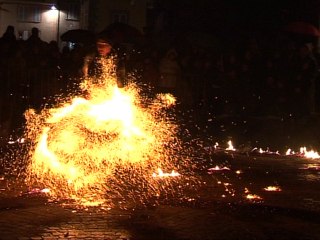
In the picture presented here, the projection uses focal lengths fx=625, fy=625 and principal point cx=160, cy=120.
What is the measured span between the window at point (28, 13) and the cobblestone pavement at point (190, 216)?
32.7m

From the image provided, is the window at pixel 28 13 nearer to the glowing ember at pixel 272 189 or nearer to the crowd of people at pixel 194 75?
the crowd of people at pixel 194 75

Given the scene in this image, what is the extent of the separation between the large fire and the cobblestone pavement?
2.22ft

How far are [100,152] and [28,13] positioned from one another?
3159cm

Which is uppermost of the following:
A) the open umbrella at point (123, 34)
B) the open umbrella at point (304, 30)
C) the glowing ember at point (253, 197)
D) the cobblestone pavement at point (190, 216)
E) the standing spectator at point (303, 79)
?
the open umbrella at point (304, 30)

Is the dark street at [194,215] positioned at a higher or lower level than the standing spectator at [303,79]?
lower

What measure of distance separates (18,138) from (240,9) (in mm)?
12694

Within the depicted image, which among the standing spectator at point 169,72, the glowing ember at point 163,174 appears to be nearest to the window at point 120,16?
the standing spectator at point 169,72

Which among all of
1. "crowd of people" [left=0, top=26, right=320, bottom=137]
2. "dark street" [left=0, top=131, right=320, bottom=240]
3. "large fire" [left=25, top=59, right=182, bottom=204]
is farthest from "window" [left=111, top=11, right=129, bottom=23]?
"dark street" [left=0, top=131, right=320, bottom=240]

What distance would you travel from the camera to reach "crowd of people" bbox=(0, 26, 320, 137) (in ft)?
52.3

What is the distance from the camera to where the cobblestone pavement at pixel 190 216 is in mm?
6598

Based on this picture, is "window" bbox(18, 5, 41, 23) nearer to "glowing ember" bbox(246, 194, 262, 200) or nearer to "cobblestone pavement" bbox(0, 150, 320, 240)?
"cobblestone pavement" bbox(0, 150, 320, 240)

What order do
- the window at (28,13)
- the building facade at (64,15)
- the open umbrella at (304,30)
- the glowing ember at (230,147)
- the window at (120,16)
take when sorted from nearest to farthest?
the glowing ember at (230,147), the open umbrella at (304,30), the building facade at (64,15), the window at (120,16), the window at (28,13)

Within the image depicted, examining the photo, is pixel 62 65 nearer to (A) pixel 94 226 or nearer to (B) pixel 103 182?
(B) pixel 103 182

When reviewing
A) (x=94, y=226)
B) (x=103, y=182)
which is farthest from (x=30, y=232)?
(x=103, y=182)
